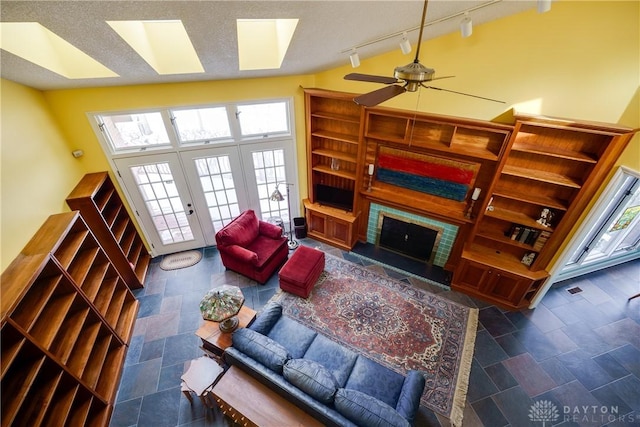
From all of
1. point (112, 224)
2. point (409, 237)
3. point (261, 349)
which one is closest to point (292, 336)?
point (261, 349)

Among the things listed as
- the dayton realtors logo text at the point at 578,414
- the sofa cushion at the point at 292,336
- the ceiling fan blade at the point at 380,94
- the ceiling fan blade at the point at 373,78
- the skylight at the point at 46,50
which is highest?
the skylight at the point at 46,50

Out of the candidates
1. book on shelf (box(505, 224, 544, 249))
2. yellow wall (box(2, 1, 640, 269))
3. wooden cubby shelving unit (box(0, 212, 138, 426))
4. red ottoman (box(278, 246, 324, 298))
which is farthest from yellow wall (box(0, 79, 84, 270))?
book on shelf (box(505, 224, 544, 249))

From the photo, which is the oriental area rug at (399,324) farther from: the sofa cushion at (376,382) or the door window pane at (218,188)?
the door window pane at (218,188)

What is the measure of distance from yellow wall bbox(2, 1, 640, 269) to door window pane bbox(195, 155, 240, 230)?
100 centimetres

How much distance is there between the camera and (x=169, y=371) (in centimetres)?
338

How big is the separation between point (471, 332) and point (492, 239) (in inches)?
53.2

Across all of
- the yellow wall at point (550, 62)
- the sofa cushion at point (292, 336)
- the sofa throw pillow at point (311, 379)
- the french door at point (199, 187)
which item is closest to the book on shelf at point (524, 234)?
the yellow wall at point (550, 62)

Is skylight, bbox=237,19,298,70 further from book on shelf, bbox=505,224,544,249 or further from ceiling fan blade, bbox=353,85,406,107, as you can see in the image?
book on shelf, bbox=505,224,544,249

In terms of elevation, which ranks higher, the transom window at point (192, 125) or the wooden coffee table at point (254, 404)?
the transom window at point (192, 125)

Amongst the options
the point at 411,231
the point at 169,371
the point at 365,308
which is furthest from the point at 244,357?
the point at 411,231

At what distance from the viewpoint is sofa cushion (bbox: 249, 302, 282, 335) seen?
3.26 m

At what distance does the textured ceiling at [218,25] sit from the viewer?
179 cm

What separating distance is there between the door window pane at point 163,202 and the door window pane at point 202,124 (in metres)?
0.62

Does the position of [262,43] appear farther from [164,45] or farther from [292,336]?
[292,336]
